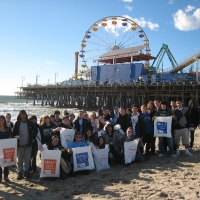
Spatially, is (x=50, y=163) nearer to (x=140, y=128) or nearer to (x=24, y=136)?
(x=24, y=136)

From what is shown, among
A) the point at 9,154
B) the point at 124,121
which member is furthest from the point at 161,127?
the point at 9,154

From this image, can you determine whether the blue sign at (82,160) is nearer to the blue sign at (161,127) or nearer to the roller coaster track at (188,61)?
the blue sign at (161,127)

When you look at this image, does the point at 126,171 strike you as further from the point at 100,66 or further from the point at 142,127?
the point at 100,66

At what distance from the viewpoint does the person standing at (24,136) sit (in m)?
5.52

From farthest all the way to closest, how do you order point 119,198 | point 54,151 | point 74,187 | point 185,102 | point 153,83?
point 153,83 < point 185,102 < point 54,151 < point 74,187 < point 119,198

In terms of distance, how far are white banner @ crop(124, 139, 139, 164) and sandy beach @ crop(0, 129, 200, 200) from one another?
261mm

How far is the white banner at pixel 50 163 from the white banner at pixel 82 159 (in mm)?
442

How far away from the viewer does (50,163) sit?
541 cm

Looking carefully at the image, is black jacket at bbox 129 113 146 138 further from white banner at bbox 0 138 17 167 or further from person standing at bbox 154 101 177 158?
white banner at bbox 0 138 17 167

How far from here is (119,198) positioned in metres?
4.24

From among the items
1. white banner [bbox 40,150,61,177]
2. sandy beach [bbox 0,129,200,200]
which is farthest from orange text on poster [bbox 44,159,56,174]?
sandy beach [bbox 0,129,200,200]

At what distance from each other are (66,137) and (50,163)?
87cm

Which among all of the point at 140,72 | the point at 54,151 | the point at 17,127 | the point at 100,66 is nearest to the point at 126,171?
the point at 54,151

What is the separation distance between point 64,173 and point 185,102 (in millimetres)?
22197
